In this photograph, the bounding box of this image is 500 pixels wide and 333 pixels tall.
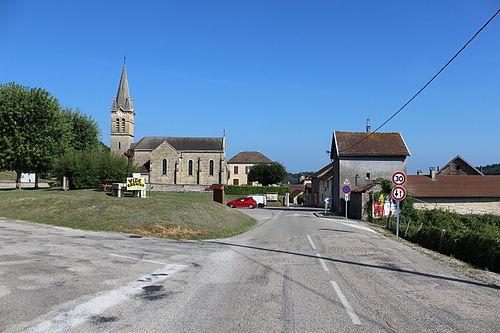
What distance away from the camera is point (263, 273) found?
984 cm

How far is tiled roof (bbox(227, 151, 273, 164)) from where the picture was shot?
111 meters

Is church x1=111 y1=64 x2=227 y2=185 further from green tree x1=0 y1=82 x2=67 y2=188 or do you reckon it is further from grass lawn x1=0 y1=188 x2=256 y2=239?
grass lawn x1=0 y1=188 x2=256 y2=239

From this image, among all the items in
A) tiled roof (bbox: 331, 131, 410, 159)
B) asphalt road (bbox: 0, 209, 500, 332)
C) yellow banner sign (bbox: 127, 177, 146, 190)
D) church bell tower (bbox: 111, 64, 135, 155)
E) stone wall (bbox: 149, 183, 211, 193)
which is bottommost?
asphalt road (bbox: 0, 209, 500, 332)

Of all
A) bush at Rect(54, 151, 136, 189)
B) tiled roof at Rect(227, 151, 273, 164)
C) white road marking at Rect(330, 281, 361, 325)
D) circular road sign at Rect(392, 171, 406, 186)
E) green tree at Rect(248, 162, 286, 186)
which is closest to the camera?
white road marking at Rect(330, 281, 361, 325)

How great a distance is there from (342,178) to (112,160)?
83.5 feet

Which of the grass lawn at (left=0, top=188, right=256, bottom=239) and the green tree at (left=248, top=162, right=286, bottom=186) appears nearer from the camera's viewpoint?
the grass lawn at (left=0, top=188, right=256, bottom=239)

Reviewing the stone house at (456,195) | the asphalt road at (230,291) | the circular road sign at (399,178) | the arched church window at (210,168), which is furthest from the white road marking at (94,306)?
the arched church window at (210,168)

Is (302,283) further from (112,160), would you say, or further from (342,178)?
(342,178)

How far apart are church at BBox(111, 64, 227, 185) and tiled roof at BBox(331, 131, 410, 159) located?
1427 inches

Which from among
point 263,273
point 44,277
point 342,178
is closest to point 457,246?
point 263,273

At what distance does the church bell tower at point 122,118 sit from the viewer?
271 feet

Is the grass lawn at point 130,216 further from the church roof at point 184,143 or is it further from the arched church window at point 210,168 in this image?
the church roof at point 184,143

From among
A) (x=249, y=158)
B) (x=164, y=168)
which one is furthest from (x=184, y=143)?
(x=249, y=158)

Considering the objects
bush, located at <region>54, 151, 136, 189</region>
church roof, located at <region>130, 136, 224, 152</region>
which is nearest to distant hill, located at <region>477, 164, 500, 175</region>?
church roof, located at <region>130, 136, 224, 152</region>
